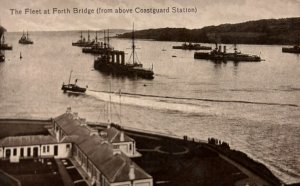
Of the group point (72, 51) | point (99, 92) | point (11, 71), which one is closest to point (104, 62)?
point (72, 51)

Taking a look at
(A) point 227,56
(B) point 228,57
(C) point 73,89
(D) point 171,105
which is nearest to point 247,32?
(D) point 171,105

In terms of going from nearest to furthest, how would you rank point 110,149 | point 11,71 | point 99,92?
point 110,149 → point 11,71 → point 99,92

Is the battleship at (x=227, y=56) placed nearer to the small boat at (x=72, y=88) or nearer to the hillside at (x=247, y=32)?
the hillside at (x=247, y=32)

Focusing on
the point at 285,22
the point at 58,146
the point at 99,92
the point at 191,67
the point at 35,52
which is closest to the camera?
the point at 58,146

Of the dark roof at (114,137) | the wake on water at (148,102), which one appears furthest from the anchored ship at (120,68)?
the dark roof at (114,137)

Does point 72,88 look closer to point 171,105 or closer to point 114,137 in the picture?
point 171,105

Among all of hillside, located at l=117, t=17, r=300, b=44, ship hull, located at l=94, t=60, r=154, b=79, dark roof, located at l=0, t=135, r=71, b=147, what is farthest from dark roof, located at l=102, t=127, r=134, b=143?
ship hull, located at l=94, t=60, r=154, b=79

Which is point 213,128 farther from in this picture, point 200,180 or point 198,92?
point 200,180
